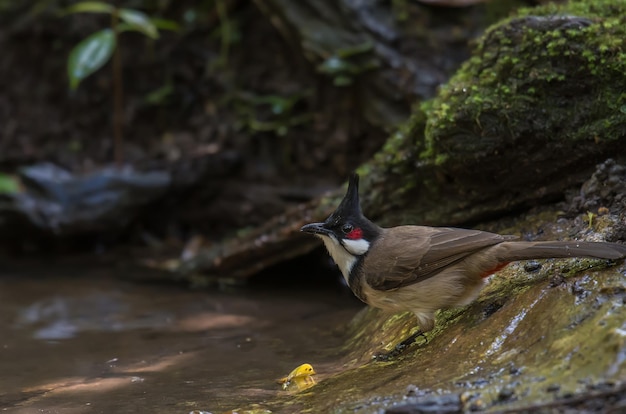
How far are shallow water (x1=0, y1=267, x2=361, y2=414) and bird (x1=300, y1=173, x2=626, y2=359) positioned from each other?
1.66ft

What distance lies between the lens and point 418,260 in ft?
11.6

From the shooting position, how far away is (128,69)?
351 inches

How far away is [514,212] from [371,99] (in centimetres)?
262

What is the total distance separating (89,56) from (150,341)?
381cm

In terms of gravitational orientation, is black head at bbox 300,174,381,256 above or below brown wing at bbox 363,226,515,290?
above

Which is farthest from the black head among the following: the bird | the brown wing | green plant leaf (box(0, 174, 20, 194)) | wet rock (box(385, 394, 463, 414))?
green plant leaf (box(0, 174, 20, 194))

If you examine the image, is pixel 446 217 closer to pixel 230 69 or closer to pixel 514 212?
pixel 514 212

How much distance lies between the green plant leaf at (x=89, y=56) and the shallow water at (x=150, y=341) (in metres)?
2.06

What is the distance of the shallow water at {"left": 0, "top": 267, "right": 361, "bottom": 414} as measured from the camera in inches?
131

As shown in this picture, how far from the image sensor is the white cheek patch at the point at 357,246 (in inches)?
151

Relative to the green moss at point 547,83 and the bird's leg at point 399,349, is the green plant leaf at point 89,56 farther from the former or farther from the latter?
the bird's leg at point 399,349

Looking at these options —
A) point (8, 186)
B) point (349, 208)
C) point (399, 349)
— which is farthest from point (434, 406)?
point (8, 186)

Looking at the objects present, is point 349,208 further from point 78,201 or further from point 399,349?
point 78,201

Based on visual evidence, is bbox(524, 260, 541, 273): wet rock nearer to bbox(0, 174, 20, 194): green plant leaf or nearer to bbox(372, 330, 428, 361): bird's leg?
bbox(372, 330, 428, 361): bird's leg
